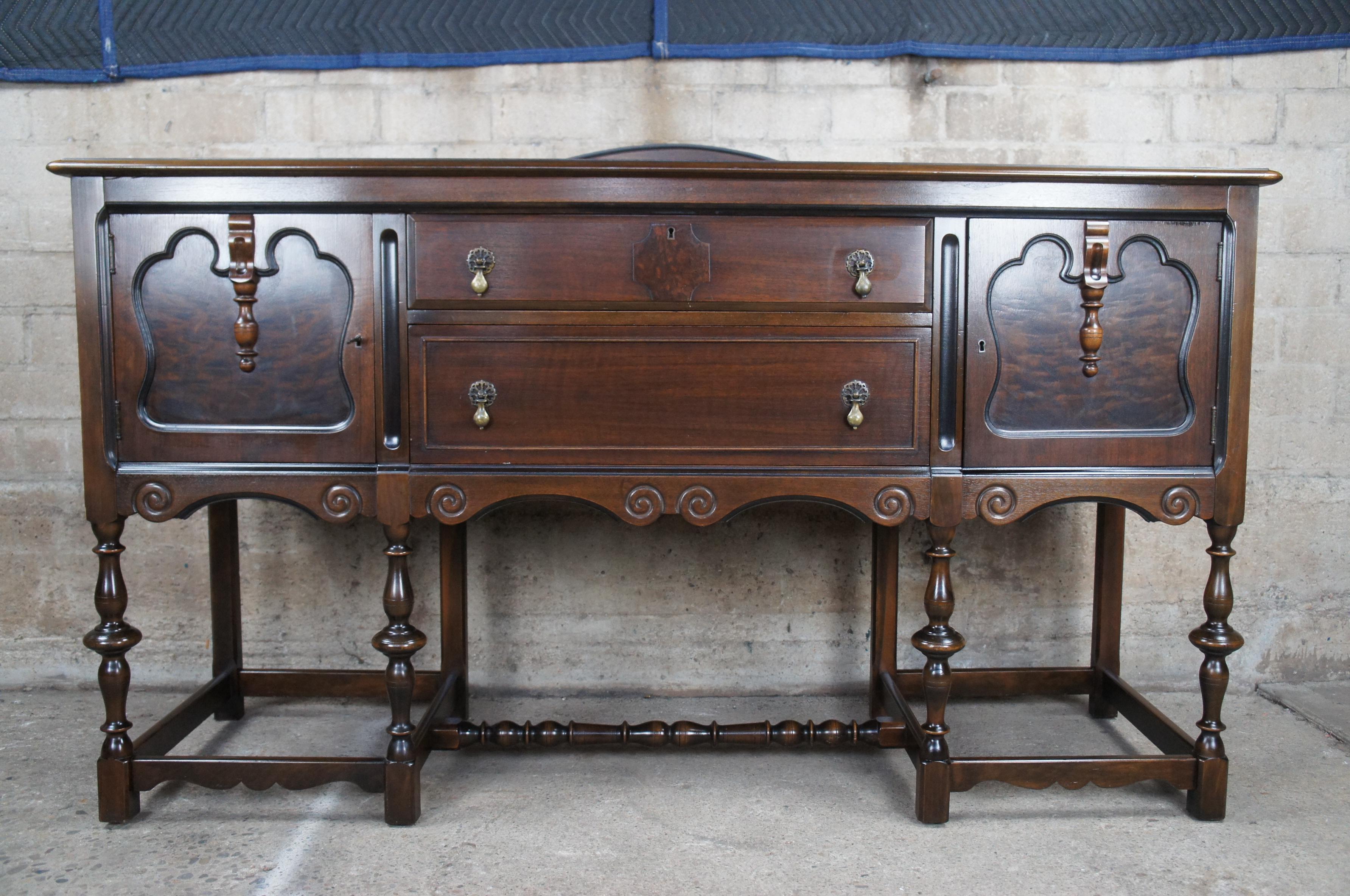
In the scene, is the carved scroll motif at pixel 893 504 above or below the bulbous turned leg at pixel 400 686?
above

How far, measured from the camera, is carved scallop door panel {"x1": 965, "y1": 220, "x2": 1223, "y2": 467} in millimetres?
1898

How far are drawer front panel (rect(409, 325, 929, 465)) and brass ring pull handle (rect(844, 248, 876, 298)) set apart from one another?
0.09 m

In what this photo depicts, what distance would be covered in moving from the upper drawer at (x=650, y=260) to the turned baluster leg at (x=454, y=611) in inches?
33.2

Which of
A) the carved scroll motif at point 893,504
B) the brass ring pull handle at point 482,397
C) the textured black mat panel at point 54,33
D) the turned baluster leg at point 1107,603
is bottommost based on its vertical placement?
the turned baluster leg at point 1107,603

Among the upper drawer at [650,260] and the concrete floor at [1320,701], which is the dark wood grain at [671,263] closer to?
the upper drawer at [650,260]

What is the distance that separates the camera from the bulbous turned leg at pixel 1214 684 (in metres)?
2.02

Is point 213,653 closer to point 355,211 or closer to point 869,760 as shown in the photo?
point 355,211

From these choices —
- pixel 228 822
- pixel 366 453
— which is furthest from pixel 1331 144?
pixel 228 822

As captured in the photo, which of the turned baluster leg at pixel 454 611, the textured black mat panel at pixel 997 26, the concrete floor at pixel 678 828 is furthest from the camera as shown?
the textured black mat panel at pixel 997 26

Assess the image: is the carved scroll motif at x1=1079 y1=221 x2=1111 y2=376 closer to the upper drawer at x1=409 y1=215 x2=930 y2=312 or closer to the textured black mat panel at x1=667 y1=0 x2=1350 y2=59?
the upper drawer at x1=409 y1=215 x2=930 y2=312

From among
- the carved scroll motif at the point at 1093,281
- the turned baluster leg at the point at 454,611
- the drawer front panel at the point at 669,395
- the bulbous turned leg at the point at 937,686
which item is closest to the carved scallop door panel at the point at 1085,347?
the carved scroll motif at the point at 1093,281

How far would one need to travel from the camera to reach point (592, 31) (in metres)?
2.66

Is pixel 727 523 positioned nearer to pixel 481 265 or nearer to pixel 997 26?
pixel 481 265

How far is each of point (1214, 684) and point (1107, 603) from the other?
60cm
